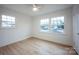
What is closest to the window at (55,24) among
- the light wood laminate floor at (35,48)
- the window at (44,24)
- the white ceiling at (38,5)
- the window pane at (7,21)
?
the window at (44,24)

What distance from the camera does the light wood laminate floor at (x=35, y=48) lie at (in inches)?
49.9

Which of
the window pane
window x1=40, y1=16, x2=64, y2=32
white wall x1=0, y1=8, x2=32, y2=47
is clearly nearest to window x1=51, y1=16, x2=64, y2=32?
window x1=40, y1=16, x2=64, y2=32

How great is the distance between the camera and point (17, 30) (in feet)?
4.53

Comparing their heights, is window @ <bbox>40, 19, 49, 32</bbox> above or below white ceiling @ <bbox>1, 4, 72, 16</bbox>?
below

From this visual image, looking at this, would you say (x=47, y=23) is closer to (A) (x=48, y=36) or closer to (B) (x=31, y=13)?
(A) (x=48, y=36)

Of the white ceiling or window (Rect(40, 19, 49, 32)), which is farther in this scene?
window (Rect(40, 19, 49, 32))

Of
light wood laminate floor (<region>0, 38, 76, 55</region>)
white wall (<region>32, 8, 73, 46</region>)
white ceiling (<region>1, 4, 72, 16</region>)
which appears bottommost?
light wood laminate floor (<region>0, 38, 76, 55</region>)

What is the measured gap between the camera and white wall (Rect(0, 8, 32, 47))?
126 centimetres

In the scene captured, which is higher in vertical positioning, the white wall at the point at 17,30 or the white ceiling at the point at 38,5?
the white ceiling at the point at 38,5

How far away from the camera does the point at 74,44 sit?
130cm

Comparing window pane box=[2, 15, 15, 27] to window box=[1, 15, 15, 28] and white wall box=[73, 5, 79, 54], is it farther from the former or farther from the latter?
white wall box=[73, 5, 79, 54]

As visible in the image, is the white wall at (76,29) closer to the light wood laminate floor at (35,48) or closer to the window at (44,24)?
the light wood laminate floor at (35,48)

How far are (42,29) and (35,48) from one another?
387 millimetres

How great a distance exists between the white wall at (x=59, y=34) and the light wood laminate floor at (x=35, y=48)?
0.10 metres
